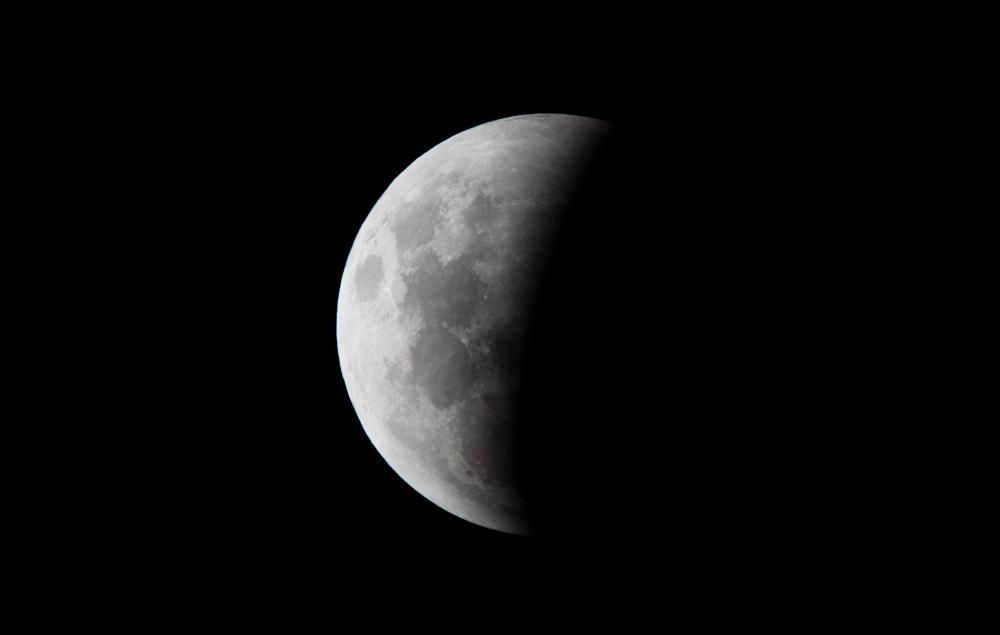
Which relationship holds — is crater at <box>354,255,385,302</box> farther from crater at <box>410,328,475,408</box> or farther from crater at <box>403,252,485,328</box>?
crater at <box>410,328,475,408</box>

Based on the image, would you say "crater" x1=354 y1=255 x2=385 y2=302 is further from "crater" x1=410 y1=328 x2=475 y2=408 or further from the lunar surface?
"crater" x1=410 y1=328 x2=475 y2=408

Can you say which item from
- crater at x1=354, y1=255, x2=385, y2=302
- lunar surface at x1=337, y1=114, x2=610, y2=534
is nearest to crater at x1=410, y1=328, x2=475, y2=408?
lunar surface at x1=337, y1=114, x2=610, y2=534

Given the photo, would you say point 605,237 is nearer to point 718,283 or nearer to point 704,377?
point 718,283

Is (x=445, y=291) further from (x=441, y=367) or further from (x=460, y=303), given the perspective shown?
(x=441, y=367)

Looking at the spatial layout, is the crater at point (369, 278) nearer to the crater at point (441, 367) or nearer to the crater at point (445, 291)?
the crater at point (445, 291)

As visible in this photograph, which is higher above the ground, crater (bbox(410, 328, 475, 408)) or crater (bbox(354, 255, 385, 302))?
crater (bbox(354, 255, 385, 302))

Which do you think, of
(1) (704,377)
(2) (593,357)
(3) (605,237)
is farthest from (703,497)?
(3) (605,237)

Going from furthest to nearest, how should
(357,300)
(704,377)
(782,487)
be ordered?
(357,300)
(782,487)
(704,377)

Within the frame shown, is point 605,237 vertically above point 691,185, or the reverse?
point 691,185

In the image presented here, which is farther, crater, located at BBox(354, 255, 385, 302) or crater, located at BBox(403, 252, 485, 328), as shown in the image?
crater, located at BBox(354, 255, 385, 302)
